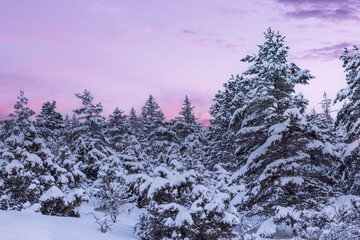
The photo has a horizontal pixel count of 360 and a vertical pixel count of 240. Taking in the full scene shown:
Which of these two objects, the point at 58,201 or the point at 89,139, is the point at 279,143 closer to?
the point at 58,201

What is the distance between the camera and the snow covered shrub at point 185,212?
11863 mm

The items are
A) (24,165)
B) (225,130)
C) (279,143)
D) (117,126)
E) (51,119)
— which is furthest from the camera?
(51,119)

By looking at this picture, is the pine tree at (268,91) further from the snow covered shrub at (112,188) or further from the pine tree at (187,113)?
the pine tree at (187,113)

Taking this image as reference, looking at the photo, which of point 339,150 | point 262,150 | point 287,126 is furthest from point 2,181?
point 339,150

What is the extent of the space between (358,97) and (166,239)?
37.6 feet

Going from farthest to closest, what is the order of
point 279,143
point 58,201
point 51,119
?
point 51,119 → point 58,201 → point 279,143

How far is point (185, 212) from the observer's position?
1190cm

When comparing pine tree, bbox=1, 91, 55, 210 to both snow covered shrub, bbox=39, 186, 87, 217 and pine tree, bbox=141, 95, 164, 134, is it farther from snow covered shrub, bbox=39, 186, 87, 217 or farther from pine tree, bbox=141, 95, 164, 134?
pine tree, bbox=141, 95, 164, 134

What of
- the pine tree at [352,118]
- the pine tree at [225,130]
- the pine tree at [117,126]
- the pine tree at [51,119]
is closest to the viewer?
the pine tree at [352,118]

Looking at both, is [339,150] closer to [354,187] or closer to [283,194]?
[354,187]

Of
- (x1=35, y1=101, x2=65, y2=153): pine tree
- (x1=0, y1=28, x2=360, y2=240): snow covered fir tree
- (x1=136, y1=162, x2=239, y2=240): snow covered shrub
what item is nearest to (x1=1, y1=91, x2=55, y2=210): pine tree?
(x1=0, y1=28, x2=360, y2=240): snow covered fir tree

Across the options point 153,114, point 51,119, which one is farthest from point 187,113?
point 51,119

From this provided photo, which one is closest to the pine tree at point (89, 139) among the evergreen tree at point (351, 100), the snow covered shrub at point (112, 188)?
the snow covered shrub at point (112, 188)

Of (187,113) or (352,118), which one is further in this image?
(187,113)
